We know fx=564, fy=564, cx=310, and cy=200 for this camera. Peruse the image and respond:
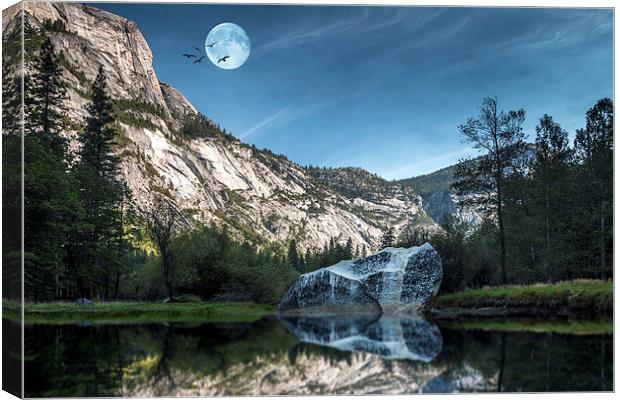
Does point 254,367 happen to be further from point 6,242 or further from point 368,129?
point 368,129

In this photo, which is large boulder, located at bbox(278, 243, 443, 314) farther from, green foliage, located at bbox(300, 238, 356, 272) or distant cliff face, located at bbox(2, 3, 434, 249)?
distant cliff face, located at bbox(2, 3, 434, 249)

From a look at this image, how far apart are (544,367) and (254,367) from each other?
4008 millimetres

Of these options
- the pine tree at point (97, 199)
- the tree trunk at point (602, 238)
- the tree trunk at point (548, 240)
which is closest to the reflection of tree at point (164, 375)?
the pine tree at point (97, 199)

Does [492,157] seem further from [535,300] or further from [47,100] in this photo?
[47,100]

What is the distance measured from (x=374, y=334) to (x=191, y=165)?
1848 inches

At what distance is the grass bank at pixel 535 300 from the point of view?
995 cm

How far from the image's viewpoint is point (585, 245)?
11.8 m

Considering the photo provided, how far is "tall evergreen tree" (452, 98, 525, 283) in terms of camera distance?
41.6ft

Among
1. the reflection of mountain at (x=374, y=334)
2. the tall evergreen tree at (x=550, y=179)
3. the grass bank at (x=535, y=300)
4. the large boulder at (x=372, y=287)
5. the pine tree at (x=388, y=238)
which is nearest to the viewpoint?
the reflection of mountain at (x=374, y=334)

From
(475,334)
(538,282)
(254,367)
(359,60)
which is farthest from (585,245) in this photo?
(254,367)

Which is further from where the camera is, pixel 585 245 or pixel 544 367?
pixel 585 245

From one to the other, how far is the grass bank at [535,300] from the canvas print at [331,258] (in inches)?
1.6

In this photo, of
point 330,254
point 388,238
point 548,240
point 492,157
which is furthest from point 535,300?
point 388,238

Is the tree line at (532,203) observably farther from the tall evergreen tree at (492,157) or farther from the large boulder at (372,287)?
the large boulder at (372,287)
